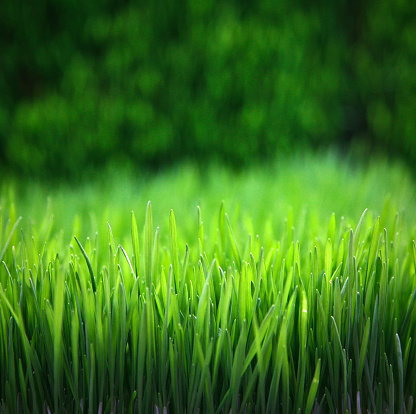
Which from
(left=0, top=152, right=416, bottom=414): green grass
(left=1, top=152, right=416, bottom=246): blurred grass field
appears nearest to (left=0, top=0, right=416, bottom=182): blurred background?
(left=1, top=152, right=416, bottom=246): blurred grass field

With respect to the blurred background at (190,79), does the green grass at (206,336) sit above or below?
below

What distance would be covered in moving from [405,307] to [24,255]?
0.74 metres

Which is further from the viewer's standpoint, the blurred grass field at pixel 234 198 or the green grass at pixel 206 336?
the blurred grass field at pixel 234 198

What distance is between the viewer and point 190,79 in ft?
8.68

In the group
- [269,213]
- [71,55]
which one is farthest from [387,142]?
[71,55]

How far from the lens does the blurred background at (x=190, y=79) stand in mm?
2525

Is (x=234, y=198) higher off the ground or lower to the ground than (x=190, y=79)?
lower

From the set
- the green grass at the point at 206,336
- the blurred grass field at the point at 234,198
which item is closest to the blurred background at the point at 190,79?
the blurred grass field at the point at 234,198

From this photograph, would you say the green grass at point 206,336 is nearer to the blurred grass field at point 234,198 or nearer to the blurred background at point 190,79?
the blurred grass field at point 234,198

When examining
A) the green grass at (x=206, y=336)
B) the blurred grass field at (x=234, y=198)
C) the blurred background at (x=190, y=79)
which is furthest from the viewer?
the blurred background at (x=190, y=79)

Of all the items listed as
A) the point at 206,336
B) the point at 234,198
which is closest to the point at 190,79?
the point at 234,198

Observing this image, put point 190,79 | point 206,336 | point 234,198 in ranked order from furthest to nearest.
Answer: point 190,79, point 234,198, point 206,336

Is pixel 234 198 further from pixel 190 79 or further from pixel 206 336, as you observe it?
pixel 190 79

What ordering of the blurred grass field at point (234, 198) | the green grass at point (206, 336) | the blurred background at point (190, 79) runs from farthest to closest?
1. the blurred background at point (190, 79)
2. the blurred grass field at point (234, 198)
3. the green grass at point (206, 336)
